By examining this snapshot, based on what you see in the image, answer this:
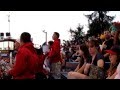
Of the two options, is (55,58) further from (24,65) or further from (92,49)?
(24,65)

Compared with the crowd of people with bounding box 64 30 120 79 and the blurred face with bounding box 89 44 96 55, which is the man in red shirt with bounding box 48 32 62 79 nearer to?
the crowd of people with bounding box 64 30 120 79

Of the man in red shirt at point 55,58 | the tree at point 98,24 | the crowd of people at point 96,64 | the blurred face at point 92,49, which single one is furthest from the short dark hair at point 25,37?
the tree at point 98,24

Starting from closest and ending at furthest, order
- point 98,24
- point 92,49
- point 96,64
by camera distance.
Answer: point 96,64 → point 92,49 → point 98,24

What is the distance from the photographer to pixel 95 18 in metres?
39.5

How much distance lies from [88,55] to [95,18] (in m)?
32.9

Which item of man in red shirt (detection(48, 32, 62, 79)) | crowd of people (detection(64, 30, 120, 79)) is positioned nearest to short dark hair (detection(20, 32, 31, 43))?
crowd of people (detection(64, 30, 120, 79))

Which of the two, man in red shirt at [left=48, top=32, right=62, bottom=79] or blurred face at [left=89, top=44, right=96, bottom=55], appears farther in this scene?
man in red shirt at [left=48, top=32, right=62, bottom=79]

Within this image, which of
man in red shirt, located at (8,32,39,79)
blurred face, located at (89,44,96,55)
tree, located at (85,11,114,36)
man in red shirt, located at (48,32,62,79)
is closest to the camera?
man in red shirt, located at (8,32,39,79)

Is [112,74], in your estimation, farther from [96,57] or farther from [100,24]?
[100,24]

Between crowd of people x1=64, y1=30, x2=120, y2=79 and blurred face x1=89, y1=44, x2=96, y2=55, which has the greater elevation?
blurred face x1=89, y1=44, x2=96, y2=55

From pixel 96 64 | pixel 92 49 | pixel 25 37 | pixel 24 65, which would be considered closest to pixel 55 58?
pixel 92 49

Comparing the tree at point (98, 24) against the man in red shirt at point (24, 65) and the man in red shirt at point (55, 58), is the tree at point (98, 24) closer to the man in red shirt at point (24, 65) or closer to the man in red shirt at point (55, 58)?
the man in red shirt at point (55, 58)
